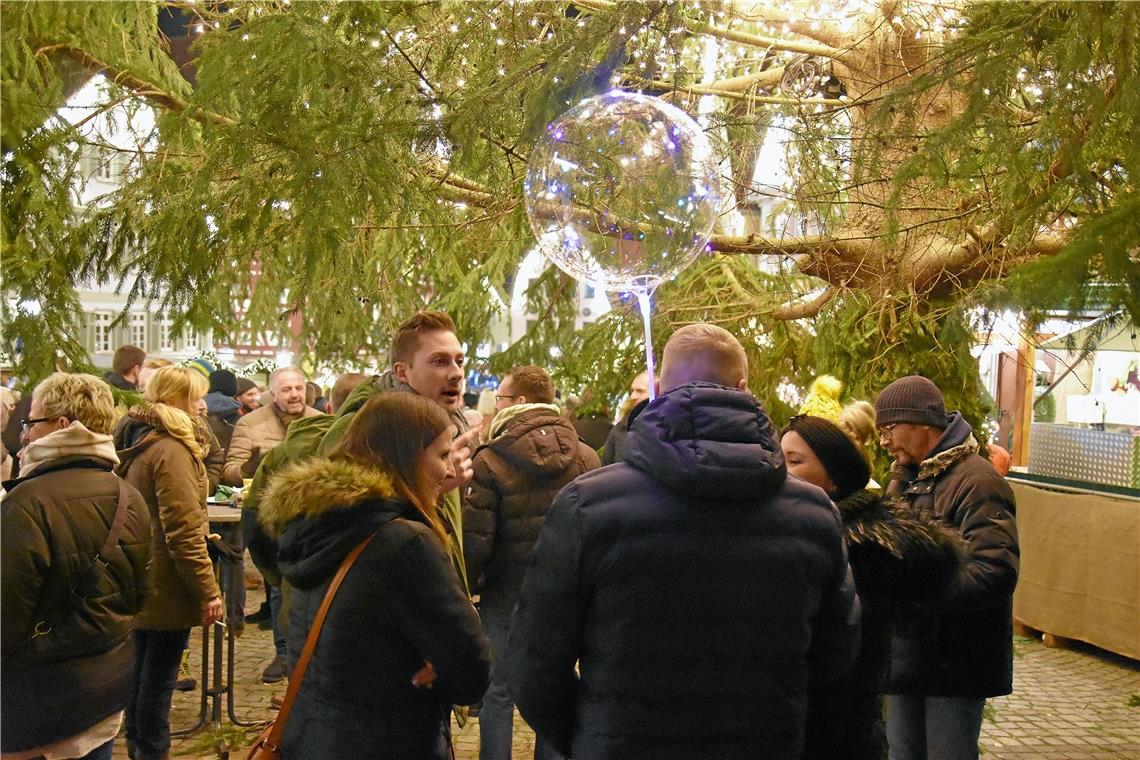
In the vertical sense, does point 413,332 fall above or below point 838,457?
above

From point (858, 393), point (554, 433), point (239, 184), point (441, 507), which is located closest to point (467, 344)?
point (858, 393)

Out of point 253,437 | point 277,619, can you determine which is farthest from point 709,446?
point 253,437

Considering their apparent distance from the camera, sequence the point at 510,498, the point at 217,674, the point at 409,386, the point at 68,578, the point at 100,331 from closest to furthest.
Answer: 1. the point at 68,578
2. the point at 409,386
3. the point at 510,498
4. the point at 217,674
5. the point at 100,331

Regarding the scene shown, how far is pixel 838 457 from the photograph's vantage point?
2.86 m

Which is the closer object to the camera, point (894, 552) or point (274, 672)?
point (894, 552)

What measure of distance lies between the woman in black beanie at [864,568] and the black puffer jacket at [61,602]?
7.34 ft

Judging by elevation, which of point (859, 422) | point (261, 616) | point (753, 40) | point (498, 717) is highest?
point (753, 40)

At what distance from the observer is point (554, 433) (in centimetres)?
462

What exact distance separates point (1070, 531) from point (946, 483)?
5.16 meters

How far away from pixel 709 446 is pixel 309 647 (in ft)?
3.69

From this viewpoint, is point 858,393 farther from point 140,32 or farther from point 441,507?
point 140,32

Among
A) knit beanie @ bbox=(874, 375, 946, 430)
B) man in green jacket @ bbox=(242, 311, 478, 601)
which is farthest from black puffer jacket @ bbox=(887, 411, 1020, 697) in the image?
man in green jacket @ bbox=(242, 311, 478, 601)

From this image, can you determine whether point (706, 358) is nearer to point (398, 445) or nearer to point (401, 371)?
point (398, 445)

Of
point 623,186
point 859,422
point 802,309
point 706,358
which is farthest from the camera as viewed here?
point 802,309
